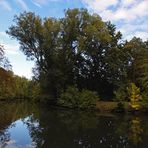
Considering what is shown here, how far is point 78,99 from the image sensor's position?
45.9 metres

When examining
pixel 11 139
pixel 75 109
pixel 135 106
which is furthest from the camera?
pixel 75 109

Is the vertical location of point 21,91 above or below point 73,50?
below

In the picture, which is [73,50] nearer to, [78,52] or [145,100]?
[78,52]

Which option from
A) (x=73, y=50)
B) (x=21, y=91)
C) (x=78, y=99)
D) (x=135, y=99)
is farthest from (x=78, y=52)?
(x=21, y=91)

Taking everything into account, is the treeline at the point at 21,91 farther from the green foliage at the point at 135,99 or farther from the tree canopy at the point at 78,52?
the green foliage at the point at 135,99

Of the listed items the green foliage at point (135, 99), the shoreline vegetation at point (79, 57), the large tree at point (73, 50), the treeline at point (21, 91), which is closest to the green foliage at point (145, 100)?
the green foliage at point (135, 99)

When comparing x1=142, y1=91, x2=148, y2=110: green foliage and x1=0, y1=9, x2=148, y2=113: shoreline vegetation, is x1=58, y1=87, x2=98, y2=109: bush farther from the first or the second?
x1=142, y1=91, x2=148, y2=110: green foliage

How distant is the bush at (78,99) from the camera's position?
4522cm

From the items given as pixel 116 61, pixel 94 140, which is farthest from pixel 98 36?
pixel 94 140

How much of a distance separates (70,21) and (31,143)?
33.3m

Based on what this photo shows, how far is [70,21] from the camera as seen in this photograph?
1918 inches

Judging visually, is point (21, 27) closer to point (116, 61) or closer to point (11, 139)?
point (116, 61)

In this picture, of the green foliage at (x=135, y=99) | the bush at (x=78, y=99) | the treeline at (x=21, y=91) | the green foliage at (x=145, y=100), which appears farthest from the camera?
the treeline at (x=21, y=91)

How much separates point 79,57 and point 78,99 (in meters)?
7.21
